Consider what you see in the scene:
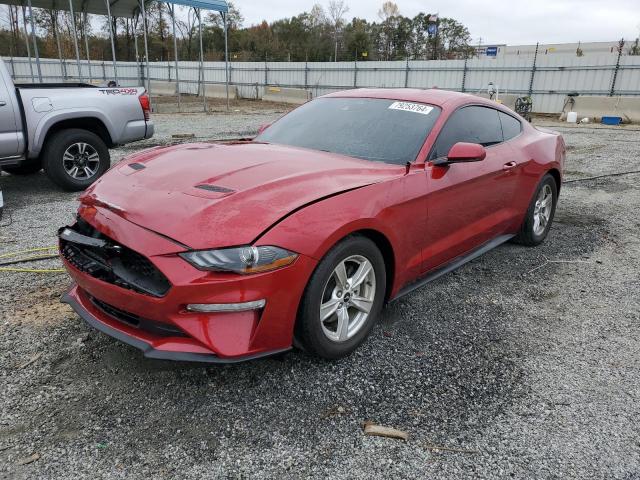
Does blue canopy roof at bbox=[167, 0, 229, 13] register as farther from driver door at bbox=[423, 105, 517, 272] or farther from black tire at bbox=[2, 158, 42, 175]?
driver door at bbox=[423, 105, 517, 272]

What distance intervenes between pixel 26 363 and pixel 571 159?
10.8 metres

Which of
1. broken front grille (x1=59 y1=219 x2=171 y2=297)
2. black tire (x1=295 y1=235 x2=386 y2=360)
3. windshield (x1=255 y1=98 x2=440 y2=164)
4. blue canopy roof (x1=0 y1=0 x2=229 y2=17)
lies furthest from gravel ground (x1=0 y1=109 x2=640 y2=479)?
blue canopy roof (x1=0 y1=0 x2=229 y2=17)

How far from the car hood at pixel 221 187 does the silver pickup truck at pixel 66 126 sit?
3.80 m

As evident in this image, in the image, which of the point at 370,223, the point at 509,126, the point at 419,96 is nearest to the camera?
the point at 370,223

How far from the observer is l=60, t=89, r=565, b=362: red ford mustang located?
2385mm

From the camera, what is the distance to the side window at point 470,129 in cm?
367

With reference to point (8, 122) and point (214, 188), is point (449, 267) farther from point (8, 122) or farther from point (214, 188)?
point (8, 122)

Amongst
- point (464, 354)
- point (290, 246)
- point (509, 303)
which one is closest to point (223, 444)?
point (290, 246)

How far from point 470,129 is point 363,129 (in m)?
0.92

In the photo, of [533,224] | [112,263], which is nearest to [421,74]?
[533,224]

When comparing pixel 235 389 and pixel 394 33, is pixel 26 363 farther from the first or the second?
pixel 394 33

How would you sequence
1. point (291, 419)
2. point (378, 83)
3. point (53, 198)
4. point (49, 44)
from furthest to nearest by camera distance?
1. point (49, 44)
2. point (378, 83)
3. point (53, 198)
4. point (291, 419)

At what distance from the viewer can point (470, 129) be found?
4.04 meters

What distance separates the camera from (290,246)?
2.47m
